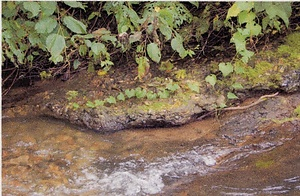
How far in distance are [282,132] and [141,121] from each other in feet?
3.43

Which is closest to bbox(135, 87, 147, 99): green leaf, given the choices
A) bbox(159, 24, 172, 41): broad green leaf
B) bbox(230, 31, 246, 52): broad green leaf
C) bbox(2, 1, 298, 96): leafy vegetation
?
bbox(2, 1, 298, 96): leafy vegetation

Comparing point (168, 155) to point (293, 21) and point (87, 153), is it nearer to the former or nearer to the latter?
point (87, 153)

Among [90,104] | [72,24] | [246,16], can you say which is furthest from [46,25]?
[246,16]

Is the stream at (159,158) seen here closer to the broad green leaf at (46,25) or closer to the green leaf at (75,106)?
the green leaf at (75,106)

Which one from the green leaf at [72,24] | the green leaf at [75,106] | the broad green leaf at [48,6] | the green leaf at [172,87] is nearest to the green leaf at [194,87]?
the green leaf at [172,87]

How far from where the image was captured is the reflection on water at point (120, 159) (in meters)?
2.33

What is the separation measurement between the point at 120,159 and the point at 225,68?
1130mm

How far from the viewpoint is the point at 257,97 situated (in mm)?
3041

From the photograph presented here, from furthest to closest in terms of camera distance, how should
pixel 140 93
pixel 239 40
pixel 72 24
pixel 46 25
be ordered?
pixel 140 93
pixel 239 40
pixel 46 25
pixel 72 24

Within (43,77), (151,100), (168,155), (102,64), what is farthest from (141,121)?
(43,77)

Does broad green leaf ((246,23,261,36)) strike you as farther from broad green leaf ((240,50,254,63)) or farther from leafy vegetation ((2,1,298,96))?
broad green leaf ((240,50,254,63))

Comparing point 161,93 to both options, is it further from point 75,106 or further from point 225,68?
point 75,106

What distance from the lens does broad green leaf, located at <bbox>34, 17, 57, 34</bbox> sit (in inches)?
87.3

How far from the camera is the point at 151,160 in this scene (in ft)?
8.50
